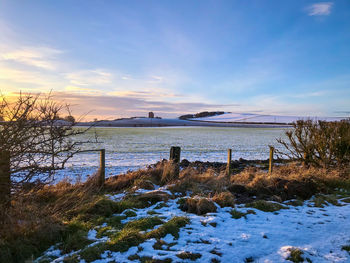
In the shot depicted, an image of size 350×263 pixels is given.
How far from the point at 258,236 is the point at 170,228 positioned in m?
1.54

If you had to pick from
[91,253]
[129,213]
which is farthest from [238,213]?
[91,253]

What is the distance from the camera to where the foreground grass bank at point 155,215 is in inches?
148

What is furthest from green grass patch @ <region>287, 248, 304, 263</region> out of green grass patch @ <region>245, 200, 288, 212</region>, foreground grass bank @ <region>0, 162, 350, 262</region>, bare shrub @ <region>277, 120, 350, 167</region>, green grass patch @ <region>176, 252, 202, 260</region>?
bare shrub @ <region>277, 120, 350, 167</region>

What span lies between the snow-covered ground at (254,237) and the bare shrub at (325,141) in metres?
4.82

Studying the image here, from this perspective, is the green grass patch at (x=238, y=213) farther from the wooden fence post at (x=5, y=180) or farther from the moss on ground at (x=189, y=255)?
the wooden fence post at (x=5, y=180)

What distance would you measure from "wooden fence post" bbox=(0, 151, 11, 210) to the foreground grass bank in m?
0.17

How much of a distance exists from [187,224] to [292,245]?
6.00ft

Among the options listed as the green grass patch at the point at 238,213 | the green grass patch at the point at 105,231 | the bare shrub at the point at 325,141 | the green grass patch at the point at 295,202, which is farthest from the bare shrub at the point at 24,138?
the bare shrub at the point at 325,141

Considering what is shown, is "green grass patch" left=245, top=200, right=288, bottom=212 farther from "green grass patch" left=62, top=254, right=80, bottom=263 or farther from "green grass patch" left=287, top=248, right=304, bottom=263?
"green grass patch" left=62, top=254, right=80, bottom=263

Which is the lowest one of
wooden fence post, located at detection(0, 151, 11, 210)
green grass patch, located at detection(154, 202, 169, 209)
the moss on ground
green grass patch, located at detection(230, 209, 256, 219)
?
green grass patch, located at detection(154, 202, 169, 209)

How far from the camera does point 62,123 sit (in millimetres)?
4512

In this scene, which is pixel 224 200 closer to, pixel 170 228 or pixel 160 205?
pixel 160 205

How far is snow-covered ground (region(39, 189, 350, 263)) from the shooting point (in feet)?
11.9

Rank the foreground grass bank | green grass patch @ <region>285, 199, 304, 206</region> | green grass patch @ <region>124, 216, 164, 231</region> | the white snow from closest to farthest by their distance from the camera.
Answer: the white snow → the foreground grass bank → green grass patch @ <region>124, 216, 164, 231</region> → green grass patch @ <region>285, 199, 304, 206</region>
